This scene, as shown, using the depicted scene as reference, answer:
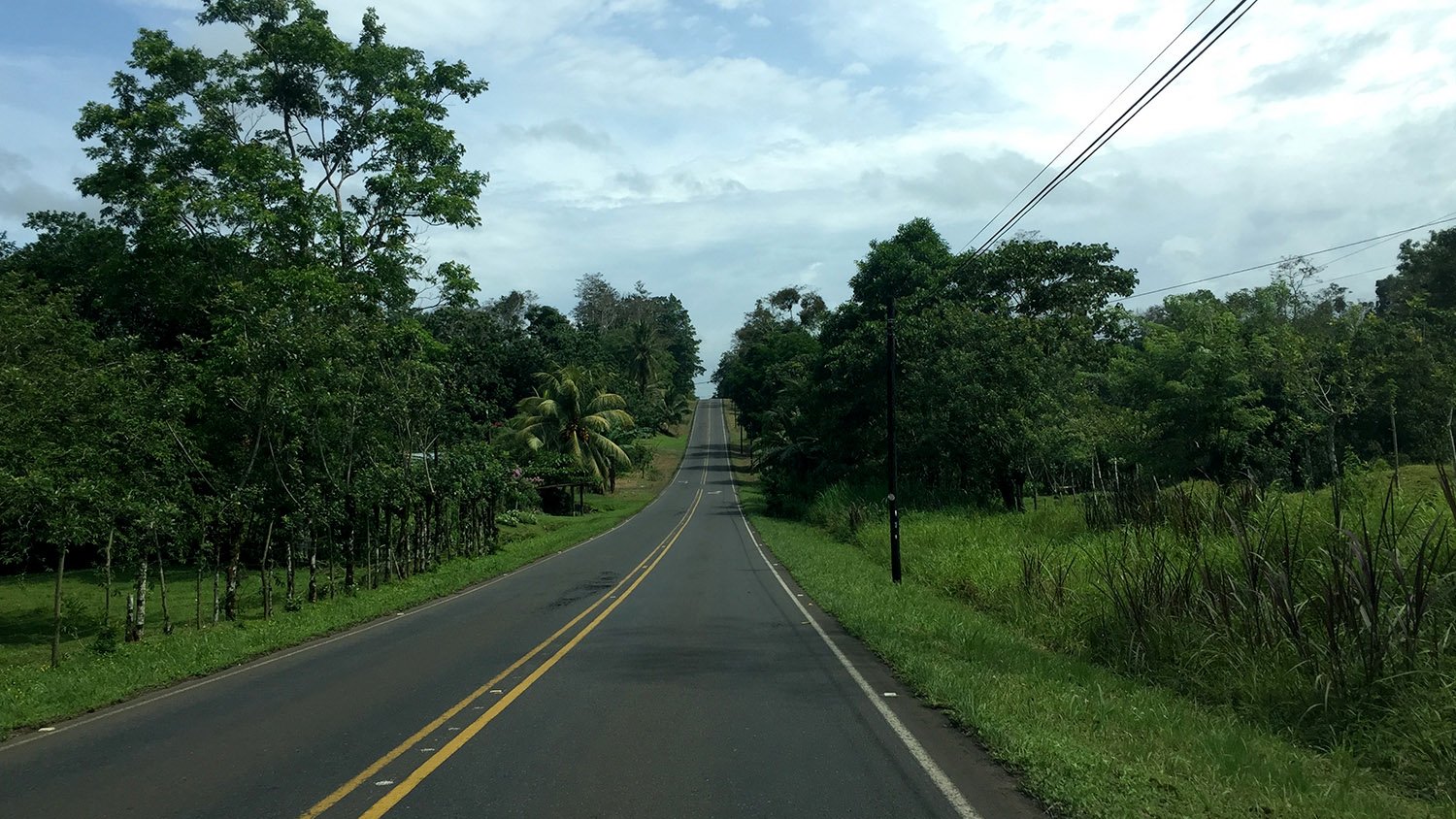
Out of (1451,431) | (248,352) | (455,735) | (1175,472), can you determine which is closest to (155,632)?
(248,352)

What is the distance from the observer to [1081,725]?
26.7ft

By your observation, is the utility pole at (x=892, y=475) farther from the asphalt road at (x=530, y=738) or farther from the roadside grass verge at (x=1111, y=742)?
the roadside grass verge at (x=1111, y=742)

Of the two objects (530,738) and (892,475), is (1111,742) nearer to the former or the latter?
(530,738)

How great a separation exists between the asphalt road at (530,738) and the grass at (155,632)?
1.82 feet

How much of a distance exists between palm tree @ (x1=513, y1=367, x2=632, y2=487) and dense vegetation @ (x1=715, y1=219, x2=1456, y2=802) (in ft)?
37.1

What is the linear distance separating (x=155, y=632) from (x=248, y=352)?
18.8 ft

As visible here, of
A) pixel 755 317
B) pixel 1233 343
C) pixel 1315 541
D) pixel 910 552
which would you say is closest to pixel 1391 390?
pixel 1233 343

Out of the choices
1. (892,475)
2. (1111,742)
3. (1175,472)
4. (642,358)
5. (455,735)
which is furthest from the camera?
(642,358)

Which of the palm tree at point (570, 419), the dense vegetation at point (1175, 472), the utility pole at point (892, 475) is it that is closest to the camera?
the dense vegetation at point (1175, 472)

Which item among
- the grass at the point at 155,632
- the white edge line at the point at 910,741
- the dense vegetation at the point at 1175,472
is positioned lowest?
the grass at the point at 155,632

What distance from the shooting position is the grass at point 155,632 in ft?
34.3

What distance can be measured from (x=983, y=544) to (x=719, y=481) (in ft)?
198

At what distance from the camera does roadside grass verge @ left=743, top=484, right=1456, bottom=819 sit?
6020mm

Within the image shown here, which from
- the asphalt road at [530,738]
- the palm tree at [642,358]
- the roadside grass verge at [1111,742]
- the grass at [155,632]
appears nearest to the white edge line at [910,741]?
the asphalt road at [530,738]
